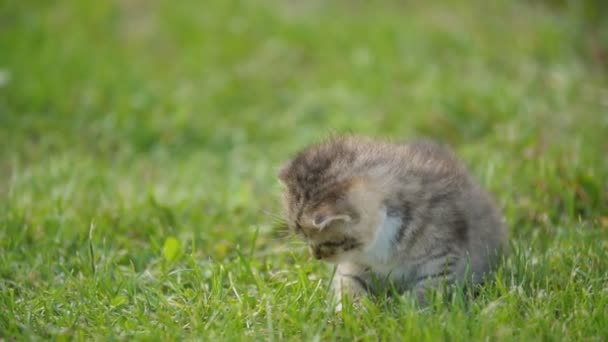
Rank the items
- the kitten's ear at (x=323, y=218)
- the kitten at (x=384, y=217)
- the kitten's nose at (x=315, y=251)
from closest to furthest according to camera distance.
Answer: the kitten's ear at (x=323, y=218) → the kitten at (x=384, y=217) → the kitten's nose at (x=315, y=251)

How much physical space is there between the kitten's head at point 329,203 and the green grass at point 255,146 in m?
0.33

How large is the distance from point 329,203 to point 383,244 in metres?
0.44

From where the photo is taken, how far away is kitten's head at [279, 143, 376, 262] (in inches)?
163

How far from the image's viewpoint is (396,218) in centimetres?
435

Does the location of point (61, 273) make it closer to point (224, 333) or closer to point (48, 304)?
point (48, 304)

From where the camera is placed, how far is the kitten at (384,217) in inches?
166

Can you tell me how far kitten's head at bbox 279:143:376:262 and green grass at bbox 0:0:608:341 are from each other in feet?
1.09

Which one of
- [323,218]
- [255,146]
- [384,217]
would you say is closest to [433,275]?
[384,217]

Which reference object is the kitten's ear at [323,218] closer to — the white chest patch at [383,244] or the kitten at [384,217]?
the kitten at [384,217]

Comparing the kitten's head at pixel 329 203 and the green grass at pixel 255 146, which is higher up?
the kitten's head at pixel 329 203

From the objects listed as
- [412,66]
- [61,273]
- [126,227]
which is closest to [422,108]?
[412,66]

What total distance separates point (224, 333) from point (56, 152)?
4.36 metres

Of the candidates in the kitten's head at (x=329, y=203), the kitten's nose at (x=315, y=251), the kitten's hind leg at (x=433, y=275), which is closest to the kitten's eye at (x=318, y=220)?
the kitten's head at (x=329, y=203)

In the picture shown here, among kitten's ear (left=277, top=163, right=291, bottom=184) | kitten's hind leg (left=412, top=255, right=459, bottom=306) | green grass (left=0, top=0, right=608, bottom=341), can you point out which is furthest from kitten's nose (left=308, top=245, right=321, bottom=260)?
kitten's hind leg (left=412, top=255, right=459, bottom=306)
